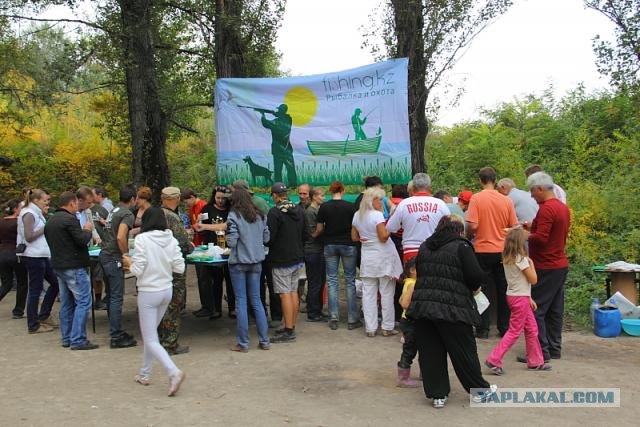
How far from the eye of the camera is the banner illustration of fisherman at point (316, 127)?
9352 millimetres

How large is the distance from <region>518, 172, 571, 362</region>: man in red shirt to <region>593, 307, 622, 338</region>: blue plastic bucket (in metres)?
1.36

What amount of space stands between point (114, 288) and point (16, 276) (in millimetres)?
2761

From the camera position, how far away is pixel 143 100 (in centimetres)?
1210

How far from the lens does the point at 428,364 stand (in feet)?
16.5

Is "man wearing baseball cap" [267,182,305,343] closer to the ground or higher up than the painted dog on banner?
closer to the ground

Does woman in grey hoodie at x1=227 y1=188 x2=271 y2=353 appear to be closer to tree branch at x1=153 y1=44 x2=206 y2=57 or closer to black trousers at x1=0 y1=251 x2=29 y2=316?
black trousers at x1=0 y1=251 x2=29 y2=316

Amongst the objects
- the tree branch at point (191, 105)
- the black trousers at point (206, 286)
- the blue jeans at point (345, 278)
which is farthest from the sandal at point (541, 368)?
the tree branch at point (191, 105)

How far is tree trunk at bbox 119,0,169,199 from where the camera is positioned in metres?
11.4

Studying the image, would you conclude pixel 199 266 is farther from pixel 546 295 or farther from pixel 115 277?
pixel 546 295

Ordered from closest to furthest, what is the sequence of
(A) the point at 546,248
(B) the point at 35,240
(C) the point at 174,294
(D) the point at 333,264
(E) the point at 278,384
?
(E) the point at 278,384
(A) the point at 546,248
(C) the point at 174,294
(D) the point at 333,264
(B) the point at 35,240

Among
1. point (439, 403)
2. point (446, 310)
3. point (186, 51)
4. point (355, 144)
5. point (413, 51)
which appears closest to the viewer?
point (446, 310)

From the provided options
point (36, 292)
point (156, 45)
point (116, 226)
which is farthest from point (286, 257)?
point (156, 45)

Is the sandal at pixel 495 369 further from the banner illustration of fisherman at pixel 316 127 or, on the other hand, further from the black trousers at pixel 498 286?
the banner illustration of fisherman at pixel 316 127

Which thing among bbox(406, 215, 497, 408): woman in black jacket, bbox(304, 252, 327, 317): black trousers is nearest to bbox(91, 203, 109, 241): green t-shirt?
bbox(304, 252, 327, 317): black trousers
